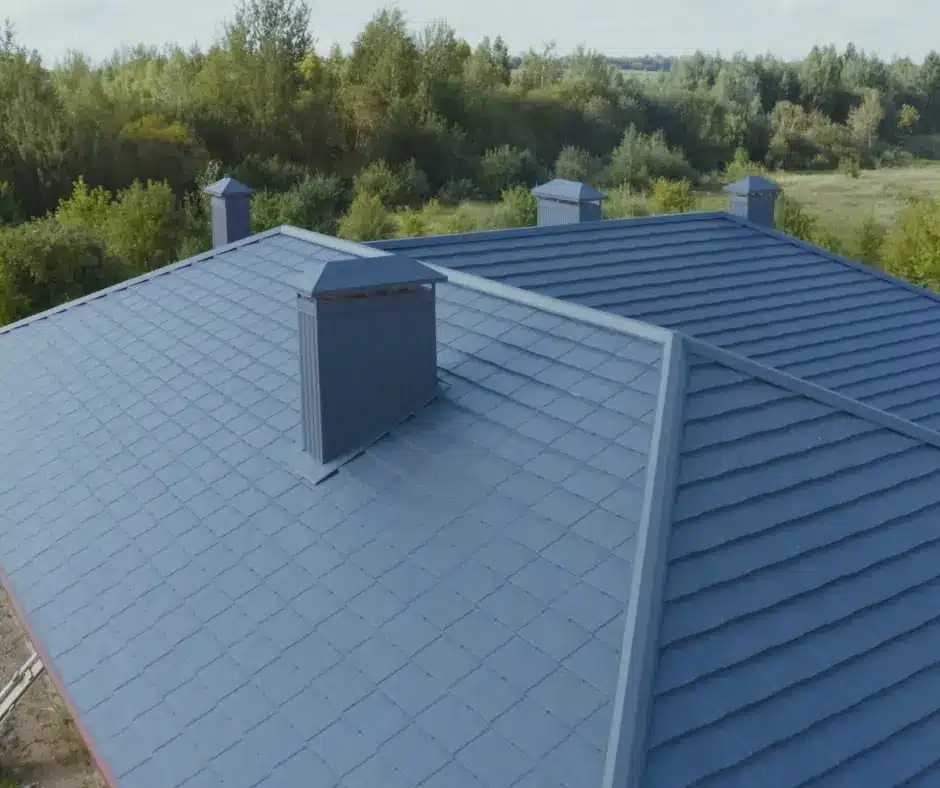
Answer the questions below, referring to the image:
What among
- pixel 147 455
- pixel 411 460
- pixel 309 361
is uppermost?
pixel 309 361

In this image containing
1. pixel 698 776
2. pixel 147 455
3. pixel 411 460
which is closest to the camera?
pixel 698 776

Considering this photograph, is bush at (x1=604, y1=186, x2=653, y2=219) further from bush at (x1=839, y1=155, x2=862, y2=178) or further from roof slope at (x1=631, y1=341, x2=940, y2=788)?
roof slope at (x1=631, y1=341, x2=940, y2=788)

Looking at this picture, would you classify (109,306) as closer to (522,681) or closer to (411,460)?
(411,460)

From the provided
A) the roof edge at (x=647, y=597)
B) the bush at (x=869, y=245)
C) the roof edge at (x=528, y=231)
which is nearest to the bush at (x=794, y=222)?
the bush at (x=869, y=245)

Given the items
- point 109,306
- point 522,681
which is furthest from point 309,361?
point 109,306

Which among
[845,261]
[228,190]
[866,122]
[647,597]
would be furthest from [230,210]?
[866,122]

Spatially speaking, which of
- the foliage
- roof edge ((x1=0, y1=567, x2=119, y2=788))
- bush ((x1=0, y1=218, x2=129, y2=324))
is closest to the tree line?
bush ((x1=0, y1=218, x2=129, y2=324))

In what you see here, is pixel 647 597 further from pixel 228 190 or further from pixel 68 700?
pixel 228 190

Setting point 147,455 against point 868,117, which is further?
point 868,117
